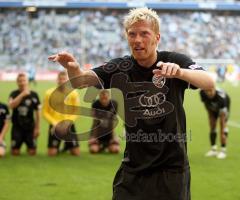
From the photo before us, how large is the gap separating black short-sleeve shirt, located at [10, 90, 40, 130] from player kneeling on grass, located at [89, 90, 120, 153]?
Answer: 1279 millimetres

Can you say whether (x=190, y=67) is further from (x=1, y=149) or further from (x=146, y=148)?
(x=1, y=149)

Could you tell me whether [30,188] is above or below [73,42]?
below

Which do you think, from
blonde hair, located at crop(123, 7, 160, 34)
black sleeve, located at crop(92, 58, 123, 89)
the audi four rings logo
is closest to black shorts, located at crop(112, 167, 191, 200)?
the audi four rings logo

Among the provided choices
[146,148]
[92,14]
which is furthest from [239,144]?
[92,14]

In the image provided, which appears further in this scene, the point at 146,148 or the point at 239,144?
the point at 239,144

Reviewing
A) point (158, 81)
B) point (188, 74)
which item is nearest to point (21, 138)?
point (158, 81)

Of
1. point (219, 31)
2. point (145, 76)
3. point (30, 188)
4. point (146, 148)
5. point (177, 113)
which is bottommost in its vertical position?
point (30, 188)

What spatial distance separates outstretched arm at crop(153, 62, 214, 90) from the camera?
3059 millimetres

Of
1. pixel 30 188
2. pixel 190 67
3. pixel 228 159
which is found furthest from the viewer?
pixel 228 159

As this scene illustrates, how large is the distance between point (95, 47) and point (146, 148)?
37368 mm

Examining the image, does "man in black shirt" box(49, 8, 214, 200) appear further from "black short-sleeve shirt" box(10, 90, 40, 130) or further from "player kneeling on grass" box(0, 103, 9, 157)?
"black short-sleeve shirt" box(10, 90, 40, 130)

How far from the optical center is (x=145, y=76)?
141 inches

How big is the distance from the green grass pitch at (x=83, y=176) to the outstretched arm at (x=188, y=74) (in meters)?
3.56

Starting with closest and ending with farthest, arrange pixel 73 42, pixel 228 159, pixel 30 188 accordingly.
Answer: pixel 30 188 → pixel 228 159 → pixel 73 42
